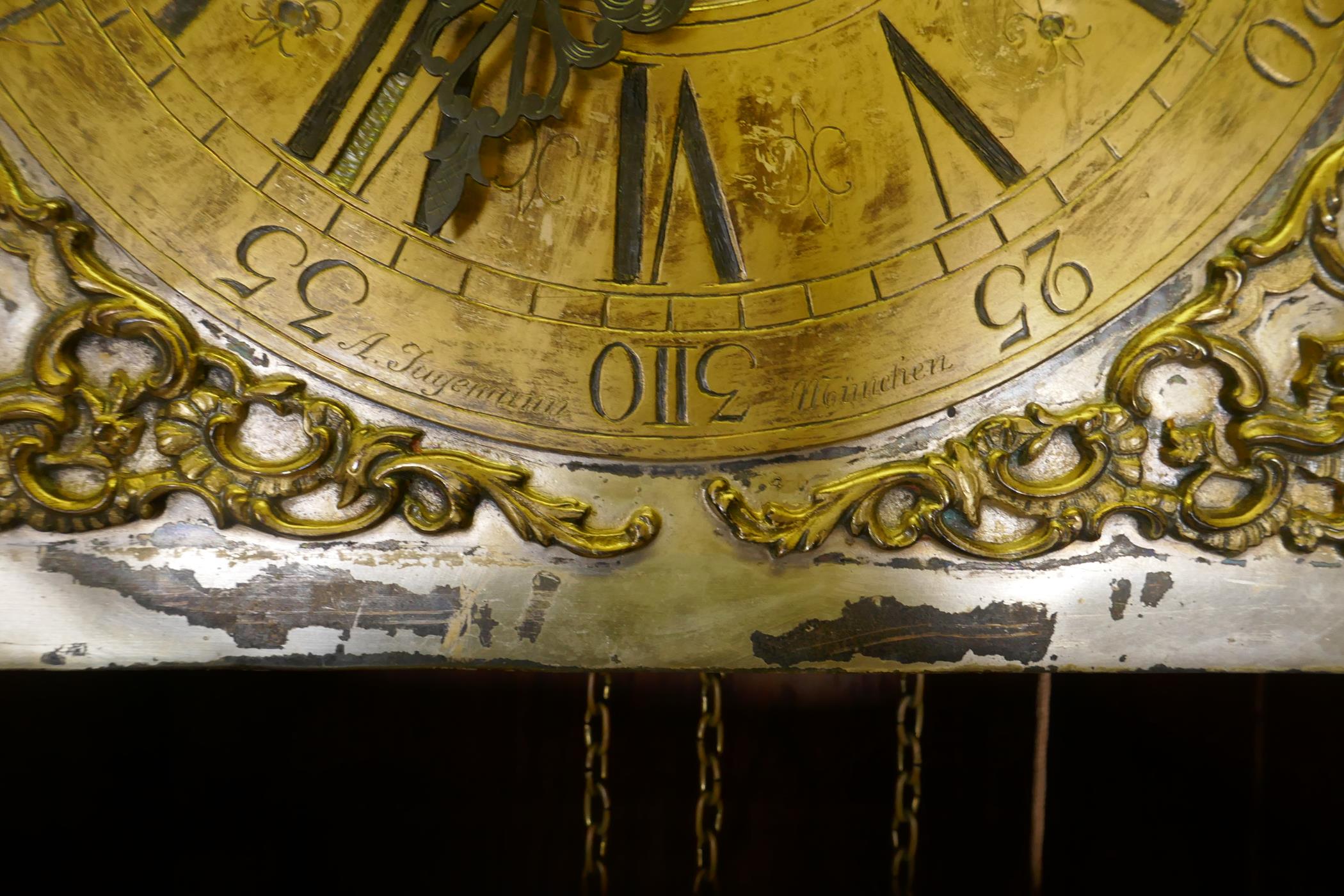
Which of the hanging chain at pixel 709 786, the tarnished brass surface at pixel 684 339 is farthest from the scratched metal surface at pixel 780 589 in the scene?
the hanging chain at pixel 709 786

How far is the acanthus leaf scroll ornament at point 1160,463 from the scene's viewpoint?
893 millimetres

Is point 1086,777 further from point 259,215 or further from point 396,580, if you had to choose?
point 259,215

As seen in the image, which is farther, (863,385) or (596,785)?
(596,785)

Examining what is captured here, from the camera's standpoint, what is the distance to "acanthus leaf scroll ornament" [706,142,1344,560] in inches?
35.1

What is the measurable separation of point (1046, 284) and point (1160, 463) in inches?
7.2

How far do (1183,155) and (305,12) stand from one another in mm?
720

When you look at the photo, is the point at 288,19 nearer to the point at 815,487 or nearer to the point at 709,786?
the point at 815,487

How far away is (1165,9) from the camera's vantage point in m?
0.87

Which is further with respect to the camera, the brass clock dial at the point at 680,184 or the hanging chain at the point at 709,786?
the hanging chain at the point at 709,786

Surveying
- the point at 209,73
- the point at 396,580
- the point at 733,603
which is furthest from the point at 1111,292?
the point at 209,73

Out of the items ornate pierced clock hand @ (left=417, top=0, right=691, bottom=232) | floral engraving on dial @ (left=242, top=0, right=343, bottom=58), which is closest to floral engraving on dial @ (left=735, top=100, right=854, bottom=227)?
ornate pierced clock hand @ (left=417, top=0, right=691, bottom=232)

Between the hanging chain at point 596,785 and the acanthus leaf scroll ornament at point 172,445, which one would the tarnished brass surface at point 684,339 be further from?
the hanging chain at point 596,785

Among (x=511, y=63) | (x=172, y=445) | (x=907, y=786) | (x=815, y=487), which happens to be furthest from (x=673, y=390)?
(x=907, y=786)

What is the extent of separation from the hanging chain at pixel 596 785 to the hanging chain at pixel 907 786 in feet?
1.04
